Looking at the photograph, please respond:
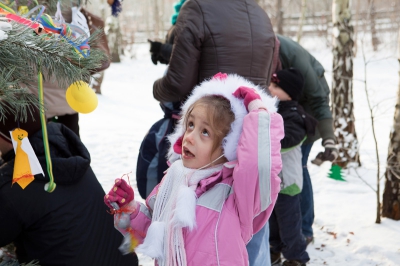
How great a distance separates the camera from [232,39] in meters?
2.43

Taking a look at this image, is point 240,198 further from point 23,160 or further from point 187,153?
point 23,160

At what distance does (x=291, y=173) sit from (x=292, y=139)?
0.28 meters

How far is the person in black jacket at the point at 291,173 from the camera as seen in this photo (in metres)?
2.77

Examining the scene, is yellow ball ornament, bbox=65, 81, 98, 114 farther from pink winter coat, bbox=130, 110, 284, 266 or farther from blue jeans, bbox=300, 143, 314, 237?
blue jeans, bbox=300, 143, 314, 237

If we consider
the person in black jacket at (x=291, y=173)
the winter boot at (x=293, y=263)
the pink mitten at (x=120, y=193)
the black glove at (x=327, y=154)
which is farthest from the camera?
the black glove at (x=327, y=154)

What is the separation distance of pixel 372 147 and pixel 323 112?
3440 mm

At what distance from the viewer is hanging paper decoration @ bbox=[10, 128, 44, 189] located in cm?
168

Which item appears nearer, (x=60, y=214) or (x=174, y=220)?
(x=174, y=220)

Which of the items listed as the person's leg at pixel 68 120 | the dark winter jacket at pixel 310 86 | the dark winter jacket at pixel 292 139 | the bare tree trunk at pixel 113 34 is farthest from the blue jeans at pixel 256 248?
the bare tree trunk at pixel 113 34

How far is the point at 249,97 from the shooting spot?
1.66m

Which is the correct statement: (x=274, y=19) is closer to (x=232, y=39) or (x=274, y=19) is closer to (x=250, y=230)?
(x=232, y=39)

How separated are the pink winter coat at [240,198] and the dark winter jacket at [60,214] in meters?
0.68

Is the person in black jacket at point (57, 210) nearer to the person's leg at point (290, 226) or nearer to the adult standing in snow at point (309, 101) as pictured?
the person's leg at point (290, 226)

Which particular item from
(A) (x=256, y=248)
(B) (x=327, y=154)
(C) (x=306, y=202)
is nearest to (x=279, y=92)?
(B) (x=327, y=154)
